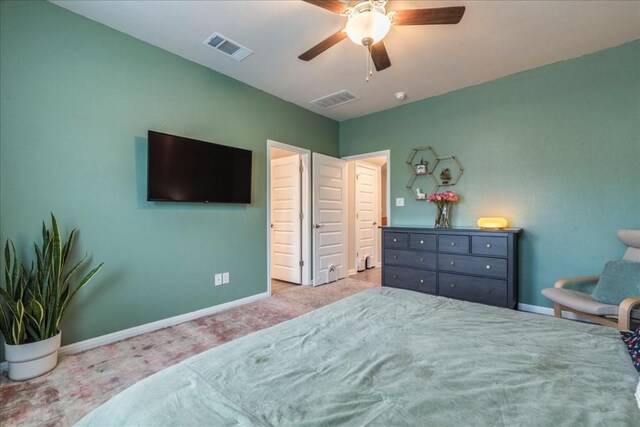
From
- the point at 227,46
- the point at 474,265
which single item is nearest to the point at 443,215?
the point at 474,265

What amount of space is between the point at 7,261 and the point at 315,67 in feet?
10.1

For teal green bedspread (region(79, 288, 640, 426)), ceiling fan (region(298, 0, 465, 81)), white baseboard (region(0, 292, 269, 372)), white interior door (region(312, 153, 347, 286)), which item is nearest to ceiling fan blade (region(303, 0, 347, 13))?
ceiling fan (region(298, 0, 465, 81))

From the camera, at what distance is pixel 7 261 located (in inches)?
76.5

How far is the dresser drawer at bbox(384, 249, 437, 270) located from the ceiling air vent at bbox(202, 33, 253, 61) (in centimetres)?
284

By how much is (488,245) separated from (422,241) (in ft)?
2.32

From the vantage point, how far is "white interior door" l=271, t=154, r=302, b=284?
14.5ft

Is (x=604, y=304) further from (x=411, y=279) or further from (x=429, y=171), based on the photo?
(x=429, y=171)

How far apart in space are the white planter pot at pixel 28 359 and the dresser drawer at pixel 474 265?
11.9ft

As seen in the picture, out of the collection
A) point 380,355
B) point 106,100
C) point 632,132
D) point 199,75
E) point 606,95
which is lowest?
point 380,355

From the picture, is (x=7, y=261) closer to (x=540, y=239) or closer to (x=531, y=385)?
(x=531, y=385)

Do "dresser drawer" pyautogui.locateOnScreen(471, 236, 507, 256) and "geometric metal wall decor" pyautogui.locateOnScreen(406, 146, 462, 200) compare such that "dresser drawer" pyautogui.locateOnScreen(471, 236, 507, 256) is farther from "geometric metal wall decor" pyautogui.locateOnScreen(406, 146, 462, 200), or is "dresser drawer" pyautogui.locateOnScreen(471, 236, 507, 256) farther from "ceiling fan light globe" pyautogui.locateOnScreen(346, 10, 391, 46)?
"ceiling fan light globe" pyautogui.locateOnScreen(346, 10, 391, 46)

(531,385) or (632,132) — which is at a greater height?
(632,132)

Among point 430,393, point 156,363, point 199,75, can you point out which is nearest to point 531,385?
point 430,393

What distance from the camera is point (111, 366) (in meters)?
2.10
